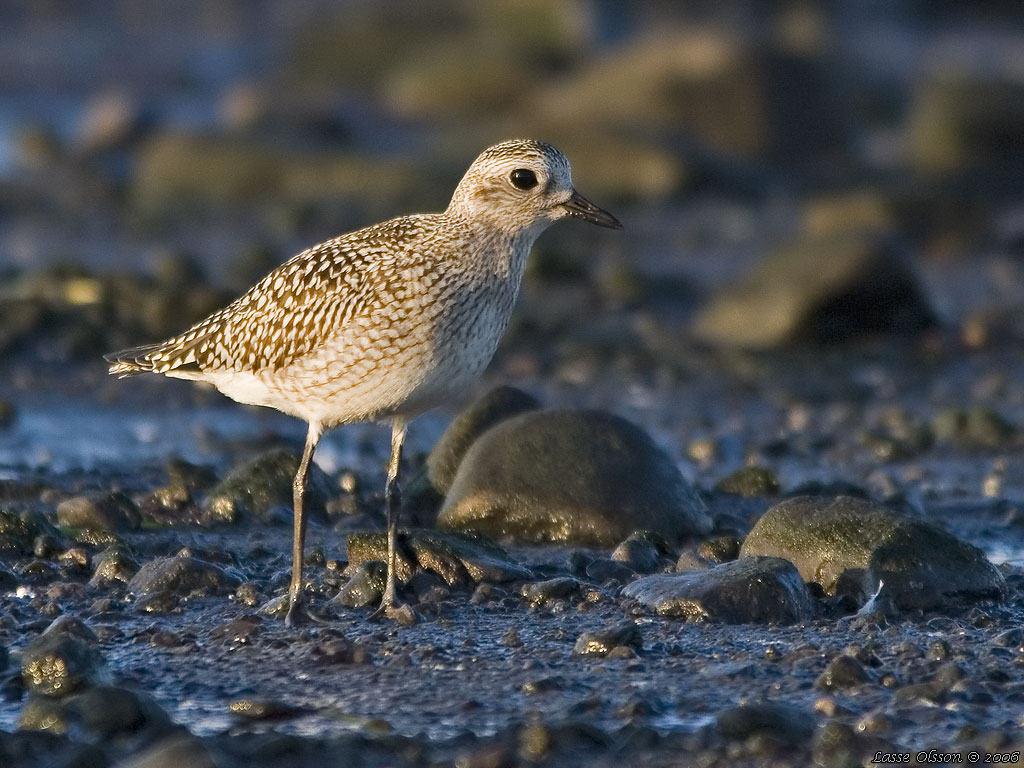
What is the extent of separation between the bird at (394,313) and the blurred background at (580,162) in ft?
18.5

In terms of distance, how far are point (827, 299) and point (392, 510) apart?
732 cm

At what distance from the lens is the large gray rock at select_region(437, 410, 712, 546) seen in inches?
356

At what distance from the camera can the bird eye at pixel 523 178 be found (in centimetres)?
828

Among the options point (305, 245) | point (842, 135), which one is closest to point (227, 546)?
point (305, 245)

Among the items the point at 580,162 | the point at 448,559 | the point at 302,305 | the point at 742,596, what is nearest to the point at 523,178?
the point at 302,305

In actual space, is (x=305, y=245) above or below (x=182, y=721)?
above

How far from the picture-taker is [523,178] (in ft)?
27.2

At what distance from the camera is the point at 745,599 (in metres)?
7.62

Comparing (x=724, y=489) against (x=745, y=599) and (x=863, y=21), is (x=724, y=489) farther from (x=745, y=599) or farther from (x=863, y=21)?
(x=863, y=21)

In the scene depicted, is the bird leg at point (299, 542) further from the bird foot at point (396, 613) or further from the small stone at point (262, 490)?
the small stone at point (262, 490)

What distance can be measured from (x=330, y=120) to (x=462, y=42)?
5.10 meters

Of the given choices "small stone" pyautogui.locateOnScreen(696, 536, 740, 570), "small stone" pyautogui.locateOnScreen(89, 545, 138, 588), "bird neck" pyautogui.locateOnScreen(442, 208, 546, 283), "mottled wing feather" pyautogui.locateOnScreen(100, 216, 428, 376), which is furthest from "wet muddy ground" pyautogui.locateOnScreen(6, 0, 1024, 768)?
"bird neck" pyautogui.locateOnScreen(442, 208, 546, 283)

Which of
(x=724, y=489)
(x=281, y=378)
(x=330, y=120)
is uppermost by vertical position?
(x=330, y=120)

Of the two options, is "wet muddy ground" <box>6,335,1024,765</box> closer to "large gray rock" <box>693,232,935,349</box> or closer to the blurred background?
"large gray rock" <box>693,232,935,349</box>
